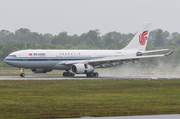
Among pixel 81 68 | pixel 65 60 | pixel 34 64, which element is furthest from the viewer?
pixel 65 60

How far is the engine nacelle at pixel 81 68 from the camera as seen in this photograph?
153ft

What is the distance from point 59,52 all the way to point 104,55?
872 centimetres

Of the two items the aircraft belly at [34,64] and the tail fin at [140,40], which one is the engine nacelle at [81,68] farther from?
the tail fin at [140,40]

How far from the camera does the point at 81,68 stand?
46938 mm

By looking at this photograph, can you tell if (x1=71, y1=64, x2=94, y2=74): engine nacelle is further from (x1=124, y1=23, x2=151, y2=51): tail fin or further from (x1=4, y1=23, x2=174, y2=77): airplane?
(x1=124, y1=23, x2=151, y2=51): tail fin

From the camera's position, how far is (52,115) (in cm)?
1639

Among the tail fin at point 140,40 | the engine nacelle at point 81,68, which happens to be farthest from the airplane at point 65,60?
the tail fin at point 140,40

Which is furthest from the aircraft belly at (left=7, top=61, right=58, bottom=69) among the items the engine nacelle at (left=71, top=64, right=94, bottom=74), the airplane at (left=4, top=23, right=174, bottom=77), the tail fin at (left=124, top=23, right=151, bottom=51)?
the tail fin at (left=124, top=23, right=151, bottom=51)

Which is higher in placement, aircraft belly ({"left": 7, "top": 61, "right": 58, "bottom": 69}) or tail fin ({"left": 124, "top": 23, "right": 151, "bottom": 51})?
tail fin ({"left": 124, "top": 23, "right": 151, "bottom": 51})

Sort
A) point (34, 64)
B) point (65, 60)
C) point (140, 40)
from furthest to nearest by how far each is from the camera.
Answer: point (140, 40) → point (65, 60) → point (34, 64)

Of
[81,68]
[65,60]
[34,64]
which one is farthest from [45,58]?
[81,68]

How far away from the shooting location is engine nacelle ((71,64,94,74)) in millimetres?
46719

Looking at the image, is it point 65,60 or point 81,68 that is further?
point 65,60

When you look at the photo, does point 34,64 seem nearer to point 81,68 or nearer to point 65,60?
point 65,60
